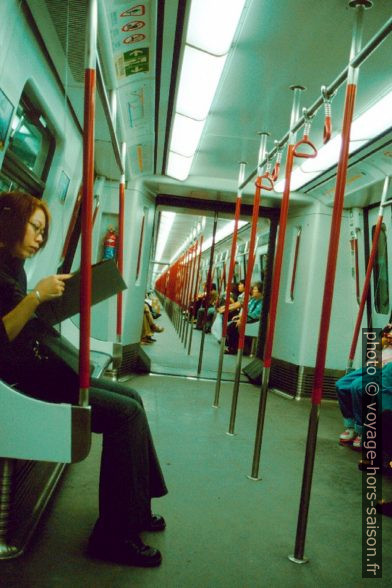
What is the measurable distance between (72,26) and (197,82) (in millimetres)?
1305

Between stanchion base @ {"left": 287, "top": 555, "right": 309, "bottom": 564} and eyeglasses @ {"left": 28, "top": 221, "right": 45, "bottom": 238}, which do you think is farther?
stanchion base @ {"left": 287, "top": 555, "right": 309, "bottom": 564}

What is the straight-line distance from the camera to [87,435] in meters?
1.83

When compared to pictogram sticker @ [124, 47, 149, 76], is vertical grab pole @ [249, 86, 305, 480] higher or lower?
lower

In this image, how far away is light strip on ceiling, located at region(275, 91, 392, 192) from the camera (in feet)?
12.8

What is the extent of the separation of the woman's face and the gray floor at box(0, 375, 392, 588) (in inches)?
52.6

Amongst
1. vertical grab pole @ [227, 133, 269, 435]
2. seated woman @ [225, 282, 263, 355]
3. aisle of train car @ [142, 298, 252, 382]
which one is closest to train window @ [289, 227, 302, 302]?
aisle of train car @ [142, 298, 252, 382]

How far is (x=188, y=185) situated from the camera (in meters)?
6.41

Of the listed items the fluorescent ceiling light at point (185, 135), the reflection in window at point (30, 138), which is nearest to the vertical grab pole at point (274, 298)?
the fluorescent ceiling light at point (185, 135)

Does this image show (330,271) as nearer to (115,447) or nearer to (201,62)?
(115,447)

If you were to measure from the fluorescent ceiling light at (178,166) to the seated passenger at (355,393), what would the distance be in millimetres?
3011

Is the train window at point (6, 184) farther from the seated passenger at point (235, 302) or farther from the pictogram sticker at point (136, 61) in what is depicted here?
the seated passenger at point (235, 302)

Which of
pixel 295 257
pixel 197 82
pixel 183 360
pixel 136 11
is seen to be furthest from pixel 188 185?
pixel 136 11

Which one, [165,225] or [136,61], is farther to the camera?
[165,225]

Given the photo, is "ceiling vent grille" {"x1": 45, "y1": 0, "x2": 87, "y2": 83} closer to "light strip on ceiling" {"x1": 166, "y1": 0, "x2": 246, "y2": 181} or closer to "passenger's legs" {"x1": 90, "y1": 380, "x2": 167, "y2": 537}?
"light strip on ceiling" {"x1": 166, "y1": 0, "x2": 246, "y2": 181}
